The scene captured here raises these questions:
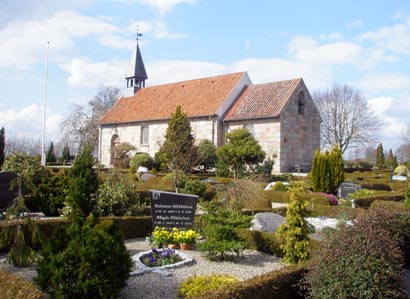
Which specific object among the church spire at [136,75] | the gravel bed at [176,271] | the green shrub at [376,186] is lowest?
the gravel bed at [176,271]

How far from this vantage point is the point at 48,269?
208 inches

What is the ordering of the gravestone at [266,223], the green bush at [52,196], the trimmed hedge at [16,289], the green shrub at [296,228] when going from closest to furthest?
the trimmed hedge at [16,289] → the green shrub at [296,228] → the gravestone at [266,223] → the green bush at [52,196]

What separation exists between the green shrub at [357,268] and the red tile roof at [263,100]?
24.1 meters

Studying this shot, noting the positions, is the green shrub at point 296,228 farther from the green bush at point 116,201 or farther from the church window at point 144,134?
the church window at point 144,134

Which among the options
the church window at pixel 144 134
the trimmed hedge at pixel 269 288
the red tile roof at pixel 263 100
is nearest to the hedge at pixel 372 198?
the trimmed hedge at pixel 269 288

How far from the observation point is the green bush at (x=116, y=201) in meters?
11.4

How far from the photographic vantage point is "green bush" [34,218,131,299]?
16.9ft

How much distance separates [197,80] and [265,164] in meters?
13.9

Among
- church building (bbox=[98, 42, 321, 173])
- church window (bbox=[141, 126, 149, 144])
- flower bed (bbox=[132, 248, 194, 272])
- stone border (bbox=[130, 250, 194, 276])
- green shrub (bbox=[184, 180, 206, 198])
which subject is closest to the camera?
stone border (bbox=[130, 250, 194, 276])

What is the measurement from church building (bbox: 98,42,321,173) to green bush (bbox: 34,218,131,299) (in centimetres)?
2324

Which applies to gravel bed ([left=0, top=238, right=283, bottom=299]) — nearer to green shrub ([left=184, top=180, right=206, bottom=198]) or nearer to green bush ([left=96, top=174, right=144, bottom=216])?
green bush ([left=96, top=174, right=144, bottom=216])

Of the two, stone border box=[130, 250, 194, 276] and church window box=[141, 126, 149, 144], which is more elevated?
church window box=[141, 126, 149, 144]

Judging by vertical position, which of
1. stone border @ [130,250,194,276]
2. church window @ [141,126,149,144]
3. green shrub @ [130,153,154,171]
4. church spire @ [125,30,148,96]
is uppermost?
church spire @ [125,30,148,96]

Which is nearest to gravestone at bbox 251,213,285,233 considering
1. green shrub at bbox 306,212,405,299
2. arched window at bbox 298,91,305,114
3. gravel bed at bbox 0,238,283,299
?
gravel bed at bbox 0,238,283,299
